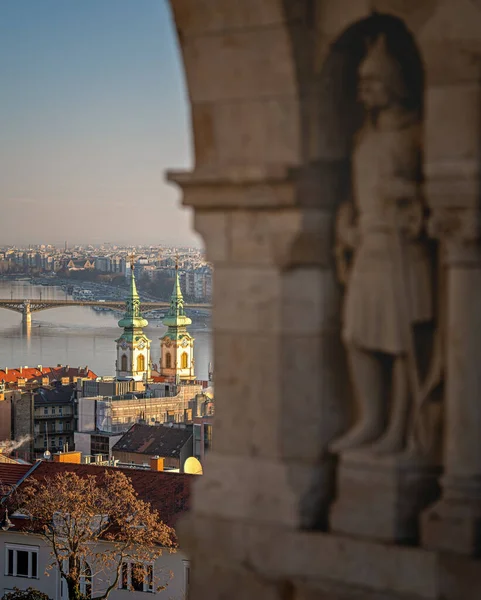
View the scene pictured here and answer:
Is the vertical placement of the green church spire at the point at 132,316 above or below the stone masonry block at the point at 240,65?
above

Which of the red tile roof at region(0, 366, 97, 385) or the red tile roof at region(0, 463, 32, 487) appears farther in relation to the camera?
the red tile roof at region(0, 366, 97, 385)

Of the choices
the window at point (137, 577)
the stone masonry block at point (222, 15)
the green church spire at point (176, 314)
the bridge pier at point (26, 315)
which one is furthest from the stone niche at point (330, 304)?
the bridge pier at point (26, 315)

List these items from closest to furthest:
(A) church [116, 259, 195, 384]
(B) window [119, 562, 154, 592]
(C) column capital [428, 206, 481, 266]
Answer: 1. (C) column capital [428, 206, 481, 266]
2. (B) window [119, 562, 154, 592]
3. (A) church [116, 259, 195, 384]

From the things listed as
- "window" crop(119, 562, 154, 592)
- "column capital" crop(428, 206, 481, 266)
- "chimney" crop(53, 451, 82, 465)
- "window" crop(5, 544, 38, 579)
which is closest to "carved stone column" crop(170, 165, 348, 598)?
"column capital" crop(428, 206, 481, 266)

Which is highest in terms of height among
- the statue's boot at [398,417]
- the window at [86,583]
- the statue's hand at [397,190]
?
the statue's hand at [397,190]

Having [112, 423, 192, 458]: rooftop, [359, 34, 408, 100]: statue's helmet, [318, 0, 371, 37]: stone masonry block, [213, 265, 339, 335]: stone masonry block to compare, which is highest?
[318, 0, 371, 37]: stone masonry block

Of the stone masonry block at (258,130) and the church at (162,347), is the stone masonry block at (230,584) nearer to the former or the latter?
the stone masonry block at (258,130)

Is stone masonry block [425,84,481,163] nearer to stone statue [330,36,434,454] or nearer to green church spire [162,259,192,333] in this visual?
stone statue [330,36,434,454]
